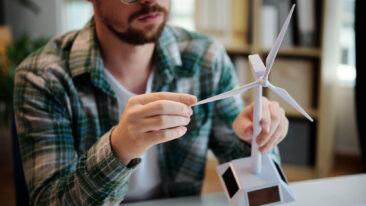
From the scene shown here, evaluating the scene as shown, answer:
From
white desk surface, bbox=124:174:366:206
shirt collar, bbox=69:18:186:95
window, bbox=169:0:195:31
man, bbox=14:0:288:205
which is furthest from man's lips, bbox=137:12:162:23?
window, bbox=169:0:195:31

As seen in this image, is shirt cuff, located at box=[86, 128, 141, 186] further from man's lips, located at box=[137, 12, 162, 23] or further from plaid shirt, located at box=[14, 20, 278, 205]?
man's lips, located at box=[137, 12, 162, 23]

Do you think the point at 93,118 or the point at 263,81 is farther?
the point at 93,118

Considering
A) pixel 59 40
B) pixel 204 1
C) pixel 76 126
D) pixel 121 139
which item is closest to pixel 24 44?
pixel 204 1

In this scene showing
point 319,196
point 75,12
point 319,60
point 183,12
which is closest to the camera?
point 319,196

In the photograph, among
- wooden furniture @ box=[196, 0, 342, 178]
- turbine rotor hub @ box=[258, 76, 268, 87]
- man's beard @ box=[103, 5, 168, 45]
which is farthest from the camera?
wooden furniture @ box=[196, 0, 342, 178]

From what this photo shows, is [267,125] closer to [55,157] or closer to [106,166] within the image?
[106,166]

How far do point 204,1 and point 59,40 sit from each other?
4.44 ft

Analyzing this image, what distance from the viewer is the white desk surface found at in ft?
2.89

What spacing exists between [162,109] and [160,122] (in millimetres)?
23

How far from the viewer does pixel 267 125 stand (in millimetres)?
781

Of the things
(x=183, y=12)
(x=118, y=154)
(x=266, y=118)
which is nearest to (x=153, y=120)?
(x=118, y=154)

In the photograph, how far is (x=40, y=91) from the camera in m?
1.00

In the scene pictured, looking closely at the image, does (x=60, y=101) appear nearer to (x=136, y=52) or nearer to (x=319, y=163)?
(x=136, y=52)

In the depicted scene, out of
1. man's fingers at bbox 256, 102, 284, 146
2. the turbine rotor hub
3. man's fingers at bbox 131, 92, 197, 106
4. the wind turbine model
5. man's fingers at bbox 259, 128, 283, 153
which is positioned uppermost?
the turbine rotor hub
